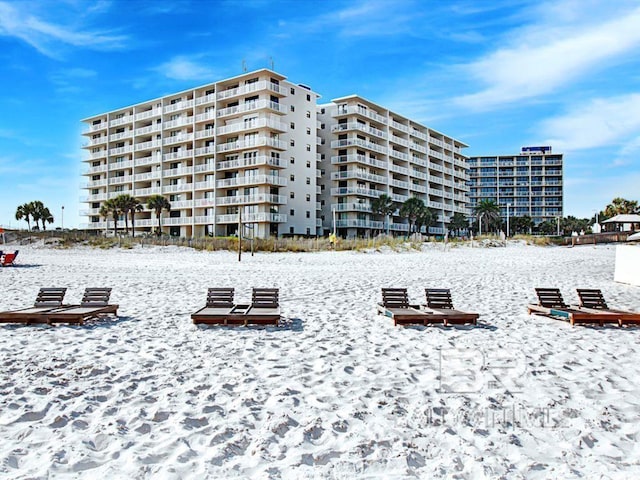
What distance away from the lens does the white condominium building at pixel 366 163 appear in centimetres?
6512

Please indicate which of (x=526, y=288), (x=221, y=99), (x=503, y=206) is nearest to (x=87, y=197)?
(x=221, y=99)

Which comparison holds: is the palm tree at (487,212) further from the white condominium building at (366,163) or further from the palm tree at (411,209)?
the palm tree at (411,209)

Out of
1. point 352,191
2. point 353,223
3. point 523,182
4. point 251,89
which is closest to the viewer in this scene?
point 251,89

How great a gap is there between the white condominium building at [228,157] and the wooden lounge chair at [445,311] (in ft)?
145

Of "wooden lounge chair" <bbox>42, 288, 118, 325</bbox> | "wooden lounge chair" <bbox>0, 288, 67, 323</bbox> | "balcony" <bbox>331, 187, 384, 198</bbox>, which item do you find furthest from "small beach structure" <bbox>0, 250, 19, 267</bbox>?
"balcony" <bbox>331, 187, 384, 198</bbox>

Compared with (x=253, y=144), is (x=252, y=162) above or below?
below

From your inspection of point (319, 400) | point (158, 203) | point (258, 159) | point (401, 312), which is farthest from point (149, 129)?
point (319, 400)

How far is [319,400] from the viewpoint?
576cm

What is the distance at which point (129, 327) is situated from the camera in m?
9.52

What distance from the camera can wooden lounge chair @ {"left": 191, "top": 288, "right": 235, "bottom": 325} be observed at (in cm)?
959

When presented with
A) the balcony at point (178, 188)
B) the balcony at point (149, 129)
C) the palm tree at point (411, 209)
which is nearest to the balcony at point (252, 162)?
the balcony at point (178, 188)

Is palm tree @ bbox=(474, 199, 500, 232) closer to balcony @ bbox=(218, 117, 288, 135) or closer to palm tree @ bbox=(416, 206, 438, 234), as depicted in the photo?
palm tree @ bbox=(416, 206, 438, 234)

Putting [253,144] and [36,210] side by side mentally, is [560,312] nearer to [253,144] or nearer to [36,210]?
[253,144]

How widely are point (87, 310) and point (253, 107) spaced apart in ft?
160
